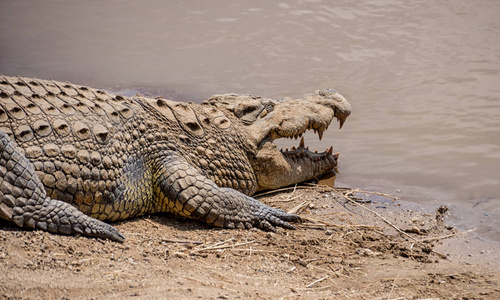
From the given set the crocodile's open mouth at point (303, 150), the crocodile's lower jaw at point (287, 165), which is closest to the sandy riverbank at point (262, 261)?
the crocodile's lower jaw at point (287, 165)

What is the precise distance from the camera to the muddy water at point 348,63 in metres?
6.70

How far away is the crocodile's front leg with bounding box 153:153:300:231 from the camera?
455 cm

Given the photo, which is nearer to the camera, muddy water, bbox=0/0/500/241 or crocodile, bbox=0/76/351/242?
crocodile, bbox=0/76/351/242

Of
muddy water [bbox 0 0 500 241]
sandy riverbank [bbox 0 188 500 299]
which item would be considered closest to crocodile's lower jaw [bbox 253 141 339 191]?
muddy water [bbox 0 0 500 241]

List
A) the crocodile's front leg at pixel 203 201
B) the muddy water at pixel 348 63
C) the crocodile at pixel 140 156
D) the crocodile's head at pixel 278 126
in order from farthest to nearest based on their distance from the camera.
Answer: the muddy water at pixel 348 63 → the crocodile's head at pixel 278 126 → the crocodile's front leg at pixel 203 201 → the crocodile at pixel 140 156

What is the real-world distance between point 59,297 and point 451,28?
10.9 m

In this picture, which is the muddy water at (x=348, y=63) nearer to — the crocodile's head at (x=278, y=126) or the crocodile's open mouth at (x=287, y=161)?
the crocodile's open mouth at (x=287, y=161)

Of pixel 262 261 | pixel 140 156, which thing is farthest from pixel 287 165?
pixel 262 261

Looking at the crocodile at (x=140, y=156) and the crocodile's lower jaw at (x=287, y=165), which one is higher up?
the crocodile at (x=140, y=156)

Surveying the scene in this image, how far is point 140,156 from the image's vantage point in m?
4.66

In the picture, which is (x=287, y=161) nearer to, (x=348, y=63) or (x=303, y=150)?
(x=303, y=150)

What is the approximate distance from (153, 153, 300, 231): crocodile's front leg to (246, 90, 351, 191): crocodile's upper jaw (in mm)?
844

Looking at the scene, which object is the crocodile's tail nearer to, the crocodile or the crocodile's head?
the crocodile

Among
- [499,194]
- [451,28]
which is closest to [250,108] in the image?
[499,194]
